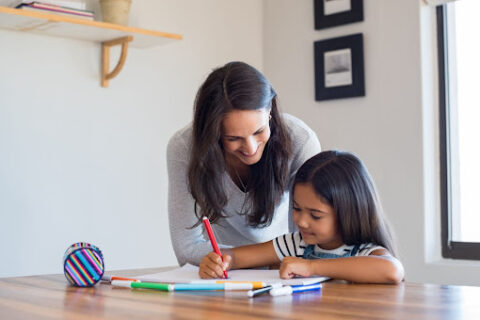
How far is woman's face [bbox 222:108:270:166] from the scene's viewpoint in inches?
56.7

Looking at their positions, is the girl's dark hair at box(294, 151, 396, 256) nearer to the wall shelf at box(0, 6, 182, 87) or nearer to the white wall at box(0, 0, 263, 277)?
the wall shelf at box(0, 6, 182, 87)

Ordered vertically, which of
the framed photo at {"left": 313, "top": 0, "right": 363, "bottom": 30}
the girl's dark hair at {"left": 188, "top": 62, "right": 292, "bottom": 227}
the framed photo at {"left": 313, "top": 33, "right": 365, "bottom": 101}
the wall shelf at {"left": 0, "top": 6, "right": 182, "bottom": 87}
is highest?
the framed photo at {"left": 313, "top": 0, "right": 363, "bottom": 30}

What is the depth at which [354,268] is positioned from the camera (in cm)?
124

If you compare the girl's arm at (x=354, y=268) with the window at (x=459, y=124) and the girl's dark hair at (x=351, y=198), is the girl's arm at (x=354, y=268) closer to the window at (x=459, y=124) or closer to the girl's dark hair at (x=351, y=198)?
the girl's dark hair at (x=351, y=198)

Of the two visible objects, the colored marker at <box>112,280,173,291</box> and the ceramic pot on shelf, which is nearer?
the colored marker at <box>112,280,173,291</box>

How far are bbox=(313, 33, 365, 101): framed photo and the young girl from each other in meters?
1.49

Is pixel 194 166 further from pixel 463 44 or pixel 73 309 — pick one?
pixel 463 44

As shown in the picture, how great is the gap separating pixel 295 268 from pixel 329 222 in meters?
0.19

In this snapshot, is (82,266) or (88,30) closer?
(82,266)

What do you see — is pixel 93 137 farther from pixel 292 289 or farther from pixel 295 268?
pixel 292 289

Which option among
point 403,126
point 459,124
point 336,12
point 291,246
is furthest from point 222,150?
point 336,12

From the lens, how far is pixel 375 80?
288 centimetres

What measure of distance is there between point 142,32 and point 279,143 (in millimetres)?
1189

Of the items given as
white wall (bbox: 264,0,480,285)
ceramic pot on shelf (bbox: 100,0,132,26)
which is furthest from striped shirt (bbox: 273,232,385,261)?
ceramic pot on shelf (bbox: 100,0,132,26)
